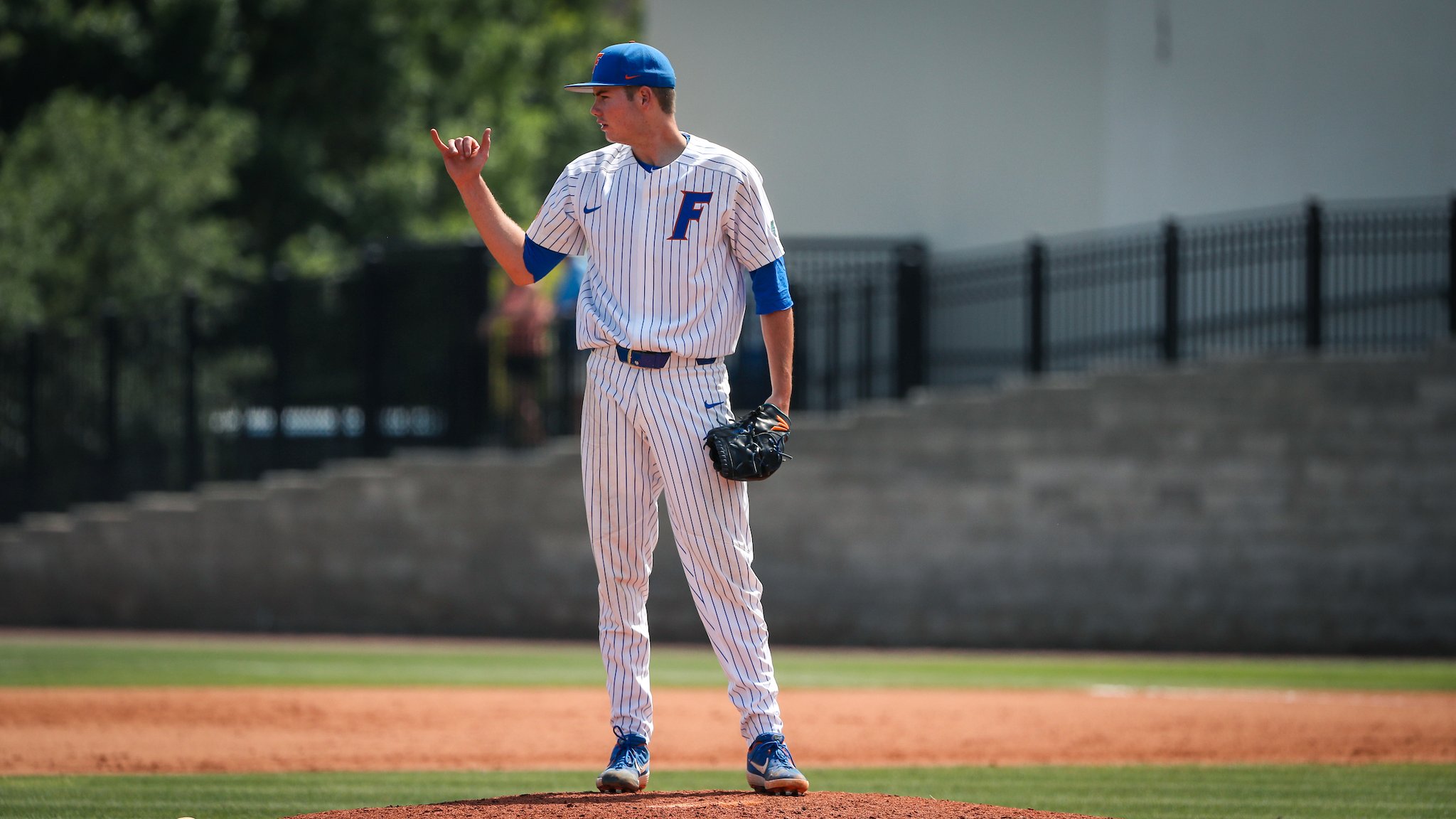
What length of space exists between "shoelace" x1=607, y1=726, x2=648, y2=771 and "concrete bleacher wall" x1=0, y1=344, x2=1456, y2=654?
10.9m

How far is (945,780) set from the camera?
7492 mm

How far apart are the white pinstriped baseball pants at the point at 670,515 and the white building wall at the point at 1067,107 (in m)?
13.3

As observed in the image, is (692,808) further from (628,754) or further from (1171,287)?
(1171,287)

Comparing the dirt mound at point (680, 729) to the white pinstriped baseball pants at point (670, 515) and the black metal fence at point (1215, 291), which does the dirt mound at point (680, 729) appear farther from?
the black metal fence at point (1215, 291)

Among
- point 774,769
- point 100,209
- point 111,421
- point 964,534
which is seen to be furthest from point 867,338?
point 774,769

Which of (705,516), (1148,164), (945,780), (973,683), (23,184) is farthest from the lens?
(23,184)

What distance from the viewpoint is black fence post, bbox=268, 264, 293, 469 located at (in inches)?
707

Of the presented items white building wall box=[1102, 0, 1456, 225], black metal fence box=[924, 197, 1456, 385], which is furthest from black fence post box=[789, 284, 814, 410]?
white building wall box=[1102, 0, 1456, 225]

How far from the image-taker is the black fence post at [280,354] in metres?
18.0

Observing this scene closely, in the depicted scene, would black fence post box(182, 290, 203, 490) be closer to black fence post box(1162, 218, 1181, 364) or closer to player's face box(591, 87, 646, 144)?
A: black fence post box(1162, 218, 1181, 364)

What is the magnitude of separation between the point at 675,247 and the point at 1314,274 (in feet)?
37.8

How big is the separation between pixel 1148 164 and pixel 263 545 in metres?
9.99

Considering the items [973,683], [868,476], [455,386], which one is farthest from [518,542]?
[973,683]

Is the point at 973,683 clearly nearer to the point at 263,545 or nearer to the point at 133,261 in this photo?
the point at 263,545
